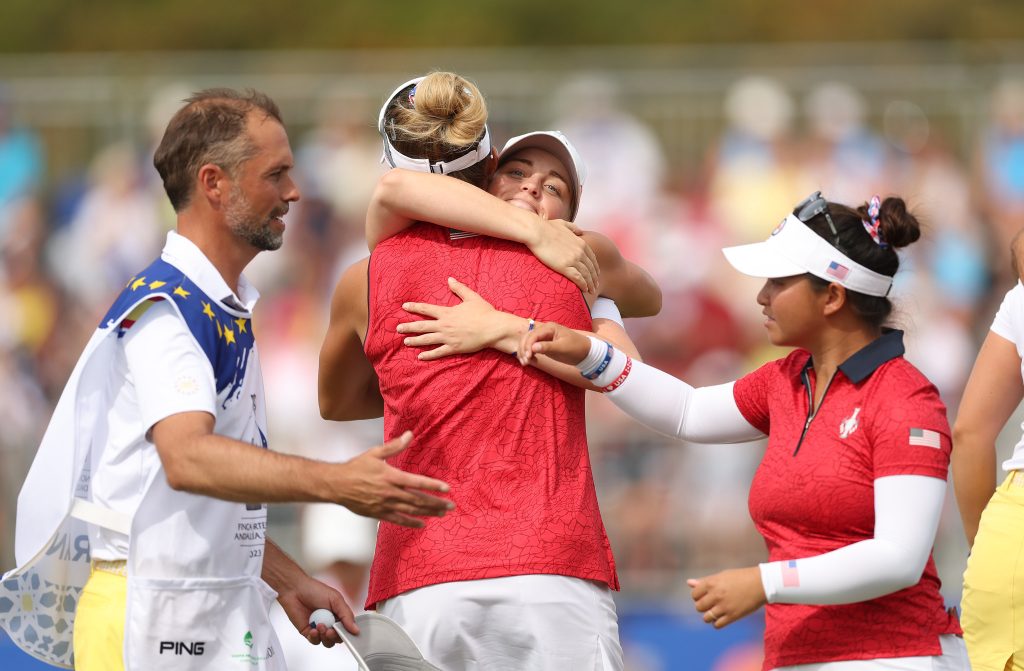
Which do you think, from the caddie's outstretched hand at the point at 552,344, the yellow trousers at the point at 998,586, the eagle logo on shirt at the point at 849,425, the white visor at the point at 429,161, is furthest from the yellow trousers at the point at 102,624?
the yellow trousers at the point at 998,586

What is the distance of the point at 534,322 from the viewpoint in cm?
382

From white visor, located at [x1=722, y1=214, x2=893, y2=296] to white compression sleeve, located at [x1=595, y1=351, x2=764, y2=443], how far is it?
1.38ft

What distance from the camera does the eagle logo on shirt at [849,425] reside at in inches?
150

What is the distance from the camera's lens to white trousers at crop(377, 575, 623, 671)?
3697 mm

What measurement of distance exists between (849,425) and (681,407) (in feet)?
2.00

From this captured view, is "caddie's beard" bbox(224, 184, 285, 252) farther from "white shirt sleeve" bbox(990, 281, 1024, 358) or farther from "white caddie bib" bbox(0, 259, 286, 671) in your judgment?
"white shirt sleeve" bbox(990, 281, 1024, 358)

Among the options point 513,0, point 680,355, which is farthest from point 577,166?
point 513,0

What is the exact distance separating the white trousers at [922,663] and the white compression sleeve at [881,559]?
0.71 feet

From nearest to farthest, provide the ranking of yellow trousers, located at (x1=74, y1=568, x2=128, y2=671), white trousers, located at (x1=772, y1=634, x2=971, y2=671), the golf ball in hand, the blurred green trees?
yellow trousers, located at (x1=74, y1=568, x2=128, y2=671) → white trousers, located at (x1=772, y1=634, x2=971, y2=671) → the golf ball in hand → the blurred green trees

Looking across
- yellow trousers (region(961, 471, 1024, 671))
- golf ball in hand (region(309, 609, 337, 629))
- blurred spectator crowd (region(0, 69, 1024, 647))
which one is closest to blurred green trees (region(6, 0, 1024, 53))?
blurred spectator crowd (region(0, 69, 1024, 647))

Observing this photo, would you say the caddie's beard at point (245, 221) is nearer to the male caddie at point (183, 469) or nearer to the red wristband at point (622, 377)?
the male caddie at point (183, 469)

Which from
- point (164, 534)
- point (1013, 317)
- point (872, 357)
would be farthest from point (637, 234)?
point (164, 534)

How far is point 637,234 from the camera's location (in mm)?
11320

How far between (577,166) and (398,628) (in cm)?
138
